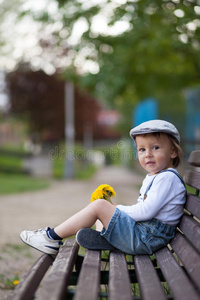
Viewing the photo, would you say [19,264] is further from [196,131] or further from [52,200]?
[196,131]

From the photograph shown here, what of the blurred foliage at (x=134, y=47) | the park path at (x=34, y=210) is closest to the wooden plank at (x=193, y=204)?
the park path at (x=34, y=210)

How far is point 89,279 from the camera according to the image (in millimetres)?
1959

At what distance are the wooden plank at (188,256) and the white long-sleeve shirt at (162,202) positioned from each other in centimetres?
14

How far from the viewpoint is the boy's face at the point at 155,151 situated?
2.72 metres

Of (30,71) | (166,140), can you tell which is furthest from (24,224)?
(30,71)

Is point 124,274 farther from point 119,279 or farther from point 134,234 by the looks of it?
point 134,234

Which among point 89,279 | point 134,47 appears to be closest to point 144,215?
point 89,279

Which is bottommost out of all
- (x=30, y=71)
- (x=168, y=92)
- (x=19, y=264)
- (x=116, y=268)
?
(x=19, y=264)

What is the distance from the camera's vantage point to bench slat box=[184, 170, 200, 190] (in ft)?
8.63

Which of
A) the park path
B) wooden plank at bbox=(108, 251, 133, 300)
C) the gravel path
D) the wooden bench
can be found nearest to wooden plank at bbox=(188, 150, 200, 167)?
the wooden bench

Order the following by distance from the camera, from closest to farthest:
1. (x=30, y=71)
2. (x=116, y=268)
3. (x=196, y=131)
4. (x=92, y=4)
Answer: (x=116, y=268), (x=92, y=4), (x=196, y=131), (x=30, y=71)

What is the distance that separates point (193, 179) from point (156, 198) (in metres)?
0.32

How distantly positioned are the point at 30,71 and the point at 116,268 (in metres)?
22.1

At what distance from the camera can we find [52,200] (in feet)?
33.0
